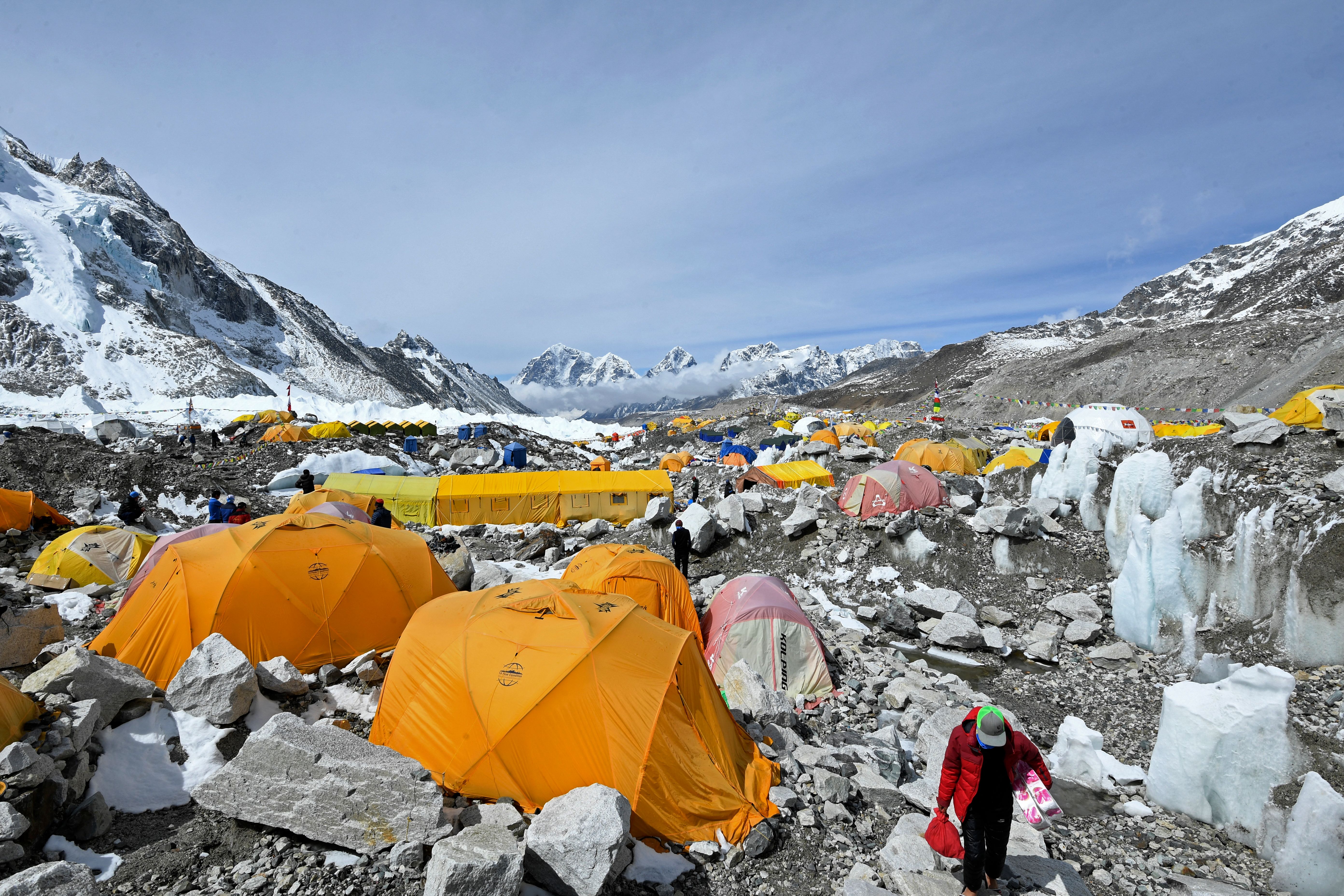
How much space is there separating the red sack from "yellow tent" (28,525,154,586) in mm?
14173

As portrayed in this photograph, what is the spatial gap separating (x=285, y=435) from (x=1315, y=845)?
3761 centimetres

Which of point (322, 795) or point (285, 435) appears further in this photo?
point (285, 435)

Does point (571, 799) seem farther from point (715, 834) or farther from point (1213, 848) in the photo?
point (1213, 848)

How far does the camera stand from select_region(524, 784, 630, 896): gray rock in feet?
14.3

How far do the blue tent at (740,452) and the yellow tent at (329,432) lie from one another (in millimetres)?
21357

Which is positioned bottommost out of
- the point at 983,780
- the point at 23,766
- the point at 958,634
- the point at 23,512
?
the point at 958,634

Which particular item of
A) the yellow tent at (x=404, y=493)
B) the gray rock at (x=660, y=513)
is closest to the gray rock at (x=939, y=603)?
the gray rock at (x=660, y=513)

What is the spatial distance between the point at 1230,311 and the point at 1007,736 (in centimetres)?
12491

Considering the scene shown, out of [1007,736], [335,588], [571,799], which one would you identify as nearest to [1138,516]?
[1007,736]

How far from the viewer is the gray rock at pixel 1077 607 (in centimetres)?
1141

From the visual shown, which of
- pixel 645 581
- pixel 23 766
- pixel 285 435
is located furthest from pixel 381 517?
pixel 285 435

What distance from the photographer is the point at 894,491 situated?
624 inches

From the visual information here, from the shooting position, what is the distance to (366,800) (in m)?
4.71

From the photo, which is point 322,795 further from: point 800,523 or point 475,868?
point 800,523
